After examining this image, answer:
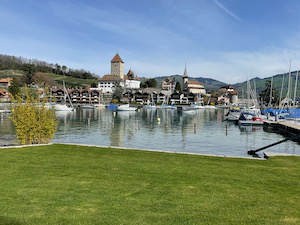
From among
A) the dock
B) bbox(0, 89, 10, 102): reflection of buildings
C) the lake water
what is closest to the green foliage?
the lake water

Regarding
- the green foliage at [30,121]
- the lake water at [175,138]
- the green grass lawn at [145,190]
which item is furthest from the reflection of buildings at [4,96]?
the green grass lawn at [145,190]

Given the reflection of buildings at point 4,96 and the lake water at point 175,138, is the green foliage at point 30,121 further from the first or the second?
the reflection of buildings at point 4,96

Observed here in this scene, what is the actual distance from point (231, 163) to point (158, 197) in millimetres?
6978

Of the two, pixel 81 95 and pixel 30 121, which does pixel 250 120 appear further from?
pixel 81 95

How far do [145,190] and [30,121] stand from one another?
1389cm

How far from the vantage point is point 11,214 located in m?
6.75

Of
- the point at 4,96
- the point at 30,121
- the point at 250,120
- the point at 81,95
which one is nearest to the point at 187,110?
the point at 250,120

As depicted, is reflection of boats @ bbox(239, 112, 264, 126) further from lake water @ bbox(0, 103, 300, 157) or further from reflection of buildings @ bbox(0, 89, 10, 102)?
reflection of buildings @ bbox(0, 89, 10, 102)

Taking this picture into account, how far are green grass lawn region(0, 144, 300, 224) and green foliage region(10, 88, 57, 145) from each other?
4.79 m

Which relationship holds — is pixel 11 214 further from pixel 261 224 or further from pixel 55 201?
pixel 261 224

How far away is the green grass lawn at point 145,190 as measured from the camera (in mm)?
6867

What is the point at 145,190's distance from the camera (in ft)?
29.4

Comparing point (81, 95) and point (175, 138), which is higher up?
point (81, 95)

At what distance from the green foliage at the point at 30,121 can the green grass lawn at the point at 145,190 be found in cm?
479
